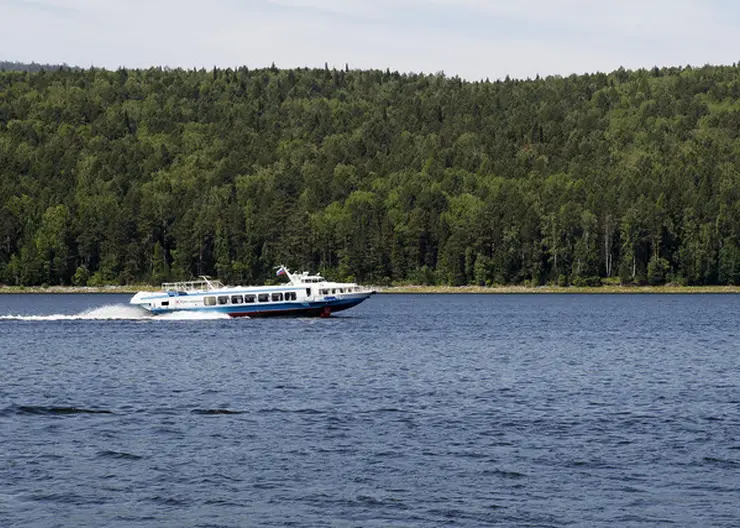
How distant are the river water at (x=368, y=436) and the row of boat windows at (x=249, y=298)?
1489 inches

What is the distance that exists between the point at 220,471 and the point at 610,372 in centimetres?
4046

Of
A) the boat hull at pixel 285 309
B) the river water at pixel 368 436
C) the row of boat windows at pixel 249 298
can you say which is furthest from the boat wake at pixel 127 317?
the river water at pixel 368 436

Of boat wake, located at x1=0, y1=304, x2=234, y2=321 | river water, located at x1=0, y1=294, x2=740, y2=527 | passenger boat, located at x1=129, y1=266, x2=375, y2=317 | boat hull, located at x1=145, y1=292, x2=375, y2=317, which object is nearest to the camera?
river water, located at x1=0, y1=294, x2=740, y2=527

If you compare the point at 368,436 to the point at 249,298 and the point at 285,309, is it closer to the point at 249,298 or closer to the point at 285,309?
the point at 285,309

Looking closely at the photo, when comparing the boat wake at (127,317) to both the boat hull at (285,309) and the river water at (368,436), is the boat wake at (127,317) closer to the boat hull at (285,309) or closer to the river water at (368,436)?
the boat hull at (285,309)

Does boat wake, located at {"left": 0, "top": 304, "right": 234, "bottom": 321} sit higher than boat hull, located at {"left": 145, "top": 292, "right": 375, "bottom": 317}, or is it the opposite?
boat hull, located at {"left": 145, "top": 292, "right": 375, "bottom": 317}

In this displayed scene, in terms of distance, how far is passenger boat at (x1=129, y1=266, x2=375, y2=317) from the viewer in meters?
137

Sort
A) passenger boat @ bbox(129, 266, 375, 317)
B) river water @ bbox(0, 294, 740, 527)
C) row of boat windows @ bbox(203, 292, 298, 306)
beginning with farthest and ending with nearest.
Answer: row of boat windows @ bbox(203, 292, 298, 306) → passenger boat @ bbox(129, 266, 375, 317) → river water @ bbox(0, 294, 740, 527)

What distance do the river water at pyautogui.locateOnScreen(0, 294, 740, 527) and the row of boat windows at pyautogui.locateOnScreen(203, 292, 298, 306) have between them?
37822 millimetres

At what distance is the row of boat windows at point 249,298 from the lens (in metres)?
137

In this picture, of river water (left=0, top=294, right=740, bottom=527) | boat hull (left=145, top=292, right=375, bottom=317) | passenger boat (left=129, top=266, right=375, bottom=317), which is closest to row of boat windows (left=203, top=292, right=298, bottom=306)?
passenger boat (left=129, top=266, right=375, bottom=317)

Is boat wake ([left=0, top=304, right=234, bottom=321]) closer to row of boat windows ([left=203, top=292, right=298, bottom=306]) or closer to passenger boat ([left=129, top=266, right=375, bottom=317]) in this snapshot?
passenger boat ([left=129, top=266, right=375, bottom=317])

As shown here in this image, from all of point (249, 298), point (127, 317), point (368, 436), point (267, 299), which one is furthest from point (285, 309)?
point (368, 436)

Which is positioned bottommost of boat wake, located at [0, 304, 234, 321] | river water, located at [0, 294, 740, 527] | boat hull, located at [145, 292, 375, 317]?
river water, located at [0, 294, 740, 527]
